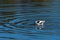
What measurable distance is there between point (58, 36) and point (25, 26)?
0.86 metres

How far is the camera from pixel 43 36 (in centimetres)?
536

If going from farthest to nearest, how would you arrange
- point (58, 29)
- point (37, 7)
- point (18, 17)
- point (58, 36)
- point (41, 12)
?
1. point (37, 7)
2. point (41, 12)
3. point (18, 17)
4. point (58, 29)
5. point (58, 36)

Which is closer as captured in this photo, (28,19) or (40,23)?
(40,23)

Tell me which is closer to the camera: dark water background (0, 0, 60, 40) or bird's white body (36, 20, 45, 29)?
dark water background (0, 0, 60, 40)

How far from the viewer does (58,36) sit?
5352mm

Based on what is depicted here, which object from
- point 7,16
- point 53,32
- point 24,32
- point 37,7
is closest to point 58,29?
point 53,32

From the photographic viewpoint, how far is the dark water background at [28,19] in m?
5.44

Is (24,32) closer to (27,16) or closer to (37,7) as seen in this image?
(27,16)

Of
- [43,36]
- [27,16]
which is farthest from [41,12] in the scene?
[43,36]

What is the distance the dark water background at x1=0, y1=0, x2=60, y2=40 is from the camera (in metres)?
5.44

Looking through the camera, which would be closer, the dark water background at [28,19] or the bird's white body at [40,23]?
the dark water background at [28,19]

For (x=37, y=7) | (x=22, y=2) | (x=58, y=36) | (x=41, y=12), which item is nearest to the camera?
(x=58, y=36)

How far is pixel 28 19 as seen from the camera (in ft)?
21.3

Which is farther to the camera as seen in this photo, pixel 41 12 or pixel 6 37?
pixel 41 12
